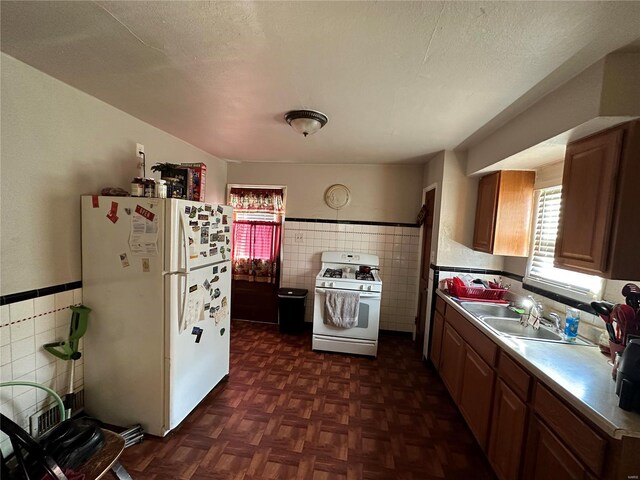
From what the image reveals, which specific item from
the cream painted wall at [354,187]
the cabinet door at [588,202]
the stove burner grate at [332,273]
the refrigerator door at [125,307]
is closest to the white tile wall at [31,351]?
the refrigerator door at [125,307]

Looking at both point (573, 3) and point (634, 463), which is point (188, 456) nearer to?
point (634, 463)

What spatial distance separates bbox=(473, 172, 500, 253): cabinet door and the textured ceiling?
0.57 meters

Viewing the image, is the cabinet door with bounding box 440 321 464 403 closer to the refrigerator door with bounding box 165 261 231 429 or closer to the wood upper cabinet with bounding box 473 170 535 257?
the wood upper cabinet with bounding box 473 170 535 257

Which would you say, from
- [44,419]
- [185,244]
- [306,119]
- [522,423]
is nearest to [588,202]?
[522,423]

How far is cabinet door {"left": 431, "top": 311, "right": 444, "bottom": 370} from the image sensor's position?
2594mm

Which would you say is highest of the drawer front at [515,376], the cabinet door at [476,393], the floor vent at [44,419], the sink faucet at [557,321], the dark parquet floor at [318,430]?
the sink faucet at [557,321]

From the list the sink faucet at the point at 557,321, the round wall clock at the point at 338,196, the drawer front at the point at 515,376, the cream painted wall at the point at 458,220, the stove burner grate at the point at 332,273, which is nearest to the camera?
the drawer front at the point at 515,376

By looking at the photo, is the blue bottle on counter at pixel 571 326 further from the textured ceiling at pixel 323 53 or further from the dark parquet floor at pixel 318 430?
the textured ceiling at pixel 323 53

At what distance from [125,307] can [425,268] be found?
2962 millimetres

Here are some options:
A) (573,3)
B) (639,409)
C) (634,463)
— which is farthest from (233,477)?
(573,3)

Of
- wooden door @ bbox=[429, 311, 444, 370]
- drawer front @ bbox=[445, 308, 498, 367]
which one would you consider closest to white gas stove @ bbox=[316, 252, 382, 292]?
wooden door @ bbox=[429, 311, 444, 370]

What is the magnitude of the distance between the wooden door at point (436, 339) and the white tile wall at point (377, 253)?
29.9 inches

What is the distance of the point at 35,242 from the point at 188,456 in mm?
1576

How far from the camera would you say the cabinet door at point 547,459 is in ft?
3.40
